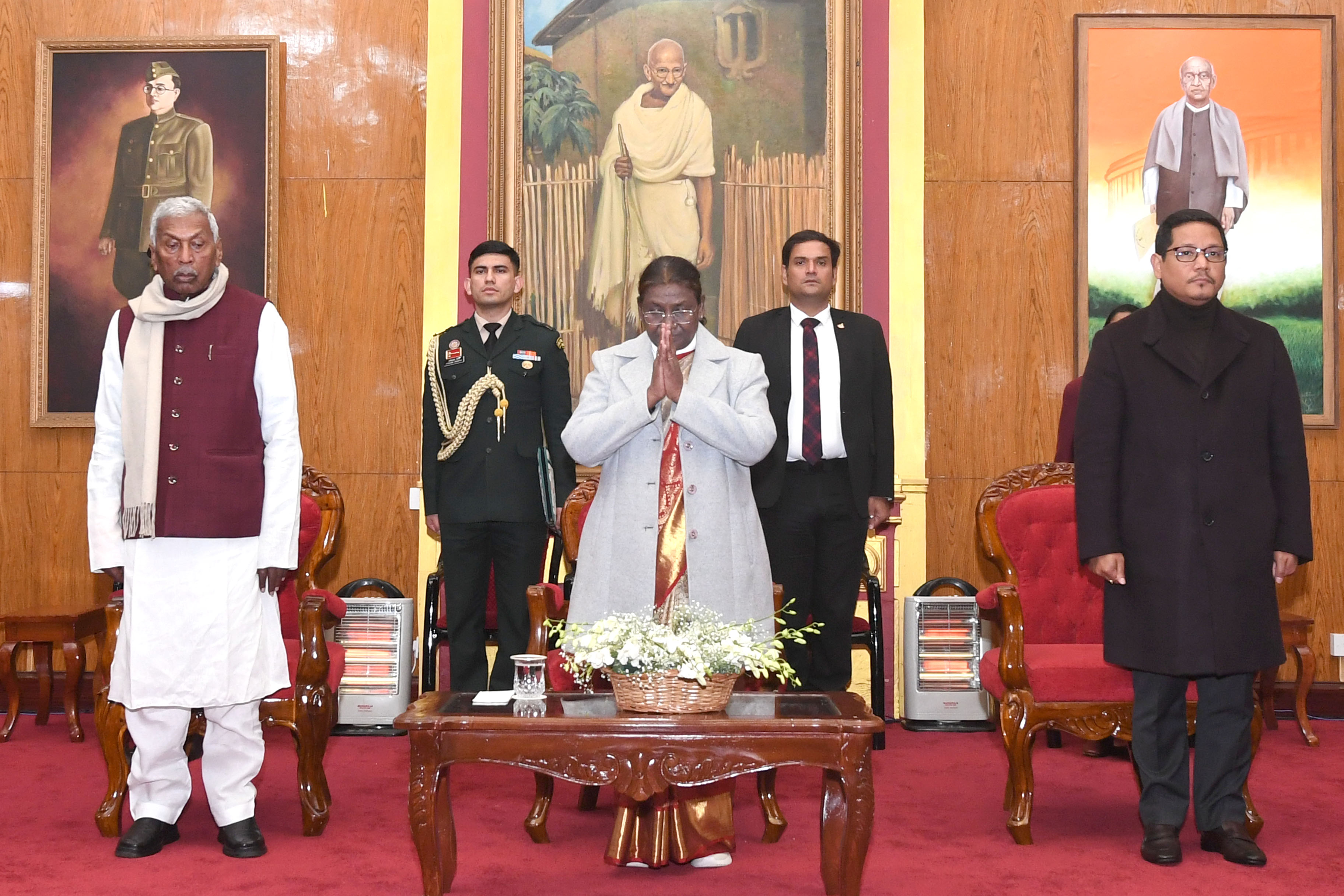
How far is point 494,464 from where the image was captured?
4.48 m

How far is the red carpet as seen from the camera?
123 inches

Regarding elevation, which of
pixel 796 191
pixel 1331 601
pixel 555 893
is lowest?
pixel 555 893

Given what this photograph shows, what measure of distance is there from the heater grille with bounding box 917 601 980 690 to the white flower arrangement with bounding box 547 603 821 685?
2544mm

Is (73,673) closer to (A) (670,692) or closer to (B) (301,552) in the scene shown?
(B) (301,552)

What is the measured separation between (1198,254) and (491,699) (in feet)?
6.97

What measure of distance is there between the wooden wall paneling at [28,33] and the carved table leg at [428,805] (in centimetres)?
428

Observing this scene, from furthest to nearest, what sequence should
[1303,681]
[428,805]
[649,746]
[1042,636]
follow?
[1303,681]
[1042,636]
[428,805]
[649,746]

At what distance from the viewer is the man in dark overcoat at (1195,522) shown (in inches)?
131

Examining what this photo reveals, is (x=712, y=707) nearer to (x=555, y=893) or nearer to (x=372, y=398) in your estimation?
(x=555, y=893)

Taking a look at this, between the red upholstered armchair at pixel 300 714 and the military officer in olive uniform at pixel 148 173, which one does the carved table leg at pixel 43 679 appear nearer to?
the military officer in olive uniform at pixel 148 173

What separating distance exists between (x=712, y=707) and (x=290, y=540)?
1.31 meters

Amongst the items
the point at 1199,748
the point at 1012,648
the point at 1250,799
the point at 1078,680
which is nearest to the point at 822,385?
the point at 1012,648

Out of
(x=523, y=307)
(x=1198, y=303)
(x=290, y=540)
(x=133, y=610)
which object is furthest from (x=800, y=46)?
(x=133, y=610)

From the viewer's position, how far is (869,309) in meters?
5.60
